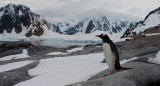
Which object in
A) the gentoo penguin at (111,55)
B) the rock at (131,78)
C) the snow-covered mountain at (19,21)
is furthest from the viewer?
the snow-covered mountain at (19,21)

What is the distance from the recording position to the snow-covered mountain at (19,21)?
16912cm

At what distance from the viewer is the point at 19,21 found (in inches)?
6747

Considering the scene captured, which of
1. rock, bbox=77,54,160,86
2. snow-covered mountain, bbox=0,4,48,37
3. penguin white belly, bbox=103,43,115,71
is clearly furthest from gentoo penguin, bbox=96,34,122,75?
snow-covered mountain, bbox=0,4,48,37

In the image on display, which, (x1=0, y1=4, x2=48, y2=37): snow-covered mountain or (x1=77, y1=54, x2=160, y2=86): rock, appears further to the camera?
(x1=0, y1=4, x2=48, y2=37): snow-covered mountain

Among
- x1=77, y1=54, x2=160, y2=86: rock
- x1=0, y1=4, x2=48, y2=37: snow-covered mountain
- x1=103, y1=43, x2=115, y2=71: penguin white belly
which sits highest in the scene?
x1=0, y1=4, x2=48, y2=37: snow-covered mountain

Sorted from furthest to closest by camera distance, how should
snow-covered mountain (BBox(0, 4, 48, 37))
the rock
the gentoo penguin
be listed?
snow-covered mountain (BBox(0, 4, 48, 37)), the gentoo penguin, the rock

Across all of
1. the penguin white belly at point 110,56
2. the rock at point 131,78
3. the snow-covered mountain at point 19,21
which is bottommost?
the rock at point 131,78

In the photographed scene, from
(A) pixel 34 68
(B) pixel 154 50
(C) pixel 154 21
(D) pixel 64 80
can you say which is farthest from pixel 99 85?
(C) pixel 154 21

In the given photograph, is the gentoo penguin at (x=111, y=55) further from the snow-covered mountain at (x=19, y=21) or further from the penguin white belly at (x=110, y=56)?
the snow-covered mountain at (x=19, y=21)

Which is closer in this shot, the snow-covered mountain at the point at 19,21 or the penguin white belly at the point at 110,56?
the penguin white belly at the point at 110,56

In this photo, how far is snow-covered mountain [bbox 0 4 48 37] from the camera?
16912 cm

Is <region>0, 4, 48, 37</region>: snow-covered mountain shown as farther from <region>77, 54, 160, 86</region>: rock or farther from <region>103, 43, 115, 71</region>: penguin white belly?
<region>77, 54, 160, 86</region>: rock

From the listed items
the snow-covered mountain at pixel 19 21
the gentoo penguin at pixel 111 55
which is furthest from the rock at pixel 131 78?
the snow-covered mountain at pixel 19 21

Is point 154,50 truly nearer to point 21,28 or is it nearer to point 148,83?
point 148,83
